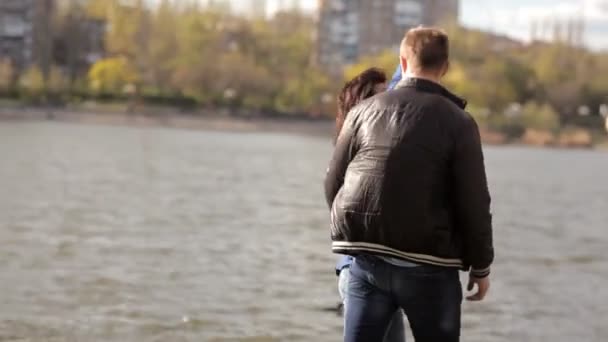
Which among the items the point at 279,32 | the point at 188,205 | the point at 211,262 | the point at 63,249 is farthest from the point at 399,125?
the point at 279,32

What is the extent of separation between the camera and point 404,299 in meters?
4.94

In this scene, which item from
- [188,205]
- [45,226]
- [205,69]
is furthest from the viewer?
[205,69]

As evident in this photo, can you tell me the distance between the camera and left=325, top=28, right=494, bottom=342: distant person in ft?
15.8

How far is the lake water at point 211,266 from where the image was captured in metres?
10.3

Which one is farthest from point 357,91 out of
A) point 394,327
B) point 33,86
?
point 33,86

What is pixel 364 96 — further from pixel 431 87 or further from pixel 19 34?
pixel 19 34

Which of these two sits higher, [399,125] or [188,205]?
[399,125]

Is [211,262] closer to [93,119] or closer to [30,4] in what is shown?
[93,119]

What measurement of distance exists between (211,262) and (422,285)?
9.59m

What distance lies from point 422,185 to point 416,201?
0.22 feet

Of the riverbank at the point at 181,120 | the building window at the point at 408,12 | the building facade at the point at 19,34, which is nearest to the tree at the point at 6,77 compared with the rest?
the riverbank at the point at 181,120

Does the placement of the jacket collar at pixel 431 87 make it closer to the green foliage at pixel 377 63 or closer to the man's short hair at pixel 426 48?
the man's short hair at pixel 426 48

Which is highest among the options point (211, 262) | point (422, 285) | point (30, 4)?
point (422, 285)

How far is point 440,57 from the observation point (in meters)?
4.95
